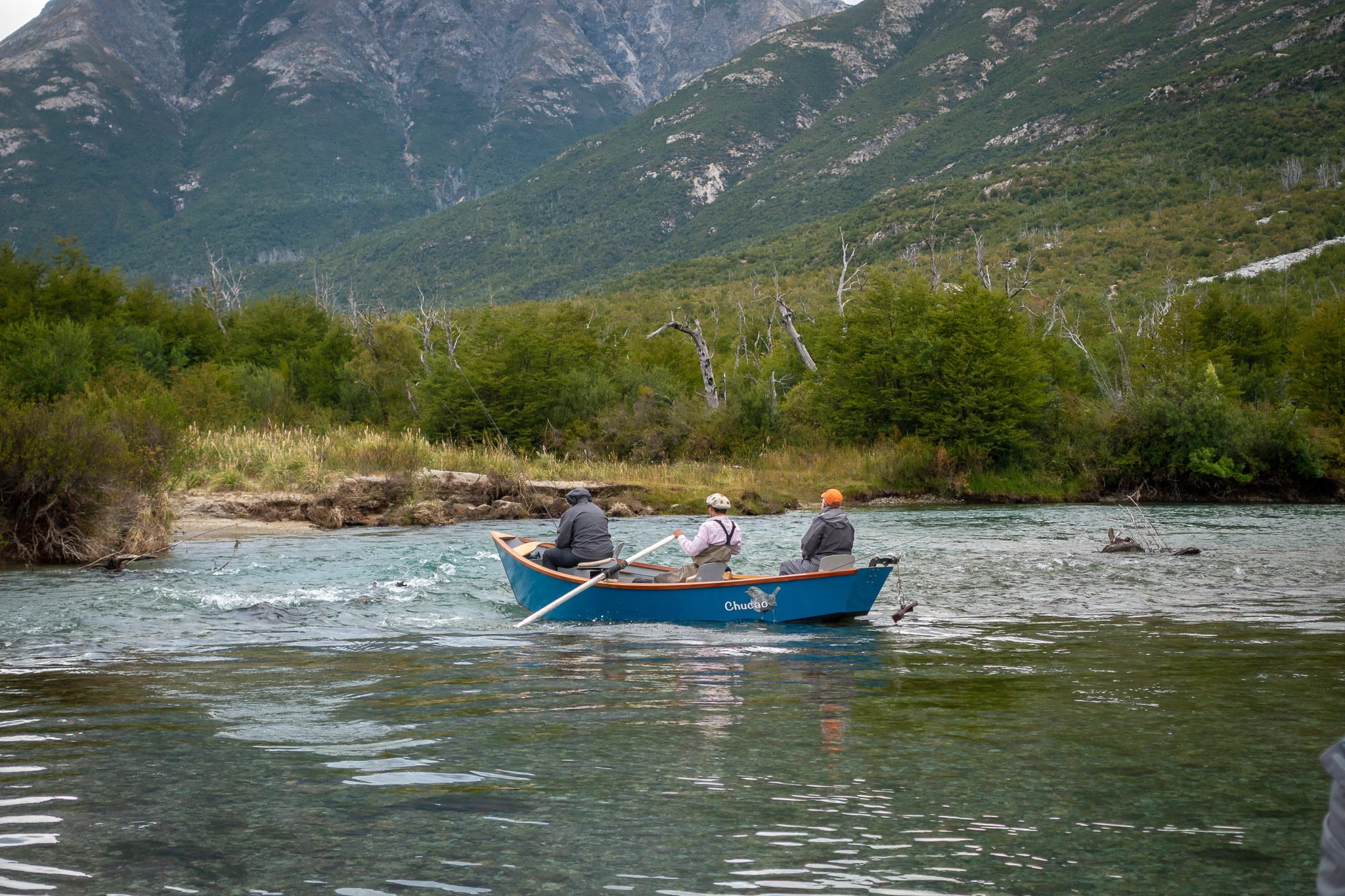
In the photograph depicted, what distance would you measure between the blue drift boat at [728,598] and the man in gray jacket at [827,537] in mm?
431

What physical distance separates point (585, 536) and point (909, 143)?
131200 millimetres

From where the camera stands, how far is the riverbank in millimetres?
24438

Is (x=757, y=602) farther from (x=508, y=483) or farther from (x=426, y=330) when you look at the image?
(x=426, y=330)

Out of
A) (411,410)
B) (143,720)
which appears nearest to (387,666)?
(143,720)

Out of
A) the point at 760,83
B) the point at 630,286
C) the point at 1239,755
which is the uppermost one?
the point at 760,83

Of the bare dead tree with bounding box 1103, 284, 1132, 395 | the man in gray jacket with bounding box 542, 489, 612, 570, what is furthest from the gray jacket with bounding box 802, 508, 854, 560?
the bare dead tree with bounding box 1103, 284, 1132, 395

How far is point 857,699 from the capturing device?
25.3 ft

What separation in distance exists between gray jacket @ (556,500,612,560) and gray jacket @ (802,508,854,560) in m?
2.62

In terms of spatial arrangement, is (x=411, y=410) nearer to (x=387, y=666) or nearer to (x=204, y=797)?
(x=387, y=666)

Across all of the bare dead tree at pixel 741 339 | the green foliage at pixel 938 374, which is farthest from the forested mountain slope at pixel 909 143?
the green foliage at pixel 938 374

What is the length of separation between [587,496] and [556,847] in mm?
9260

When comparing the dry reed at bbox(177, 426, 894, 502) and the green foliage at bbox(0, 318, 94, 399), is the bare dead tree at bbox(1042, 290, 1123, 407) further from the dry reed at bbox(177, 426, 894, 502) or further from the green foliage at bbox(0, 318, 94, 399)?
the green foliage at bbox(0, 318, 94, 399)

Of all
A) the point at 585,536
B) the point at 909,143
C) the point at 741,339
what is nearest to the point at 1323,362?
the point at 741,339

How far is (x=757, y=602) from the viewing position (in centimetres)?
1195
